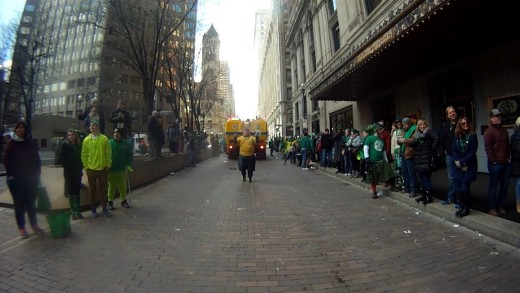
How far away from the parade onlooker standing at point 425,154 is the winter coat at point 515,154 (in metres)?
1.27

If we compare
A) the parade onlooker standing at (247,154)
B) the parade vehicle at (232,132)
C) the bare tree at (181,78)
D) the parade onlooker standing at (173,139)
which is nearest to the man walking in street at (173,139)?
the parade onlooker standing at (173,139)

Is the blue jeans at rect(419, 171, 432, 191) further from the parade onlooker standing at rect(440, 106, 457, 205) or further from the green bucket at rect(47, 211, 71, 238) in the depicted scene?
the green bucket at rect(47, 211, 71, 238)

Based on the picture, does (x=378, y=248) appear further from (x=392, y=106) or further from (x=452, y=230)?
(x=392, y=106)

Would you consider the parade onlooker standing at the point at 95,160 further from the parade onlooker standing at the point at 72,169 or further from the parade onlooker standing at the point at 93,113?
the parade onlooker standing at the point at 93,113

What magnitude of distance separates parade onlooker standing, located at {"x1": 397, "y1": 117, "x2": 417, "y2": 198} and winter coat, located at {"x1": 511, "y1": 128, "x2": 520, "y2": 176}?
5.57 ft

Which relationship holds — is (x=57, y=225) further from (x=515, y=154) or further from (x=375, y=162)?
(x=515, y=154)

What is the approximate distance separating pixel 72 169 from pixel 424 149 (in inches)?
271

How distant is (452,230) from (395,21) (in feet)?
18.5

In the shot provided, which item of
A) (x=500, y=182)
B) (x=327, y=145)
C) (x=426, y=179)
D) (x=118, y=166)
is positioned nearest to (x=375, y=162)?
(x=426, y=179)

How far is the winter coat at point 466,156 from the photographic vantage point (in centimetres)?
523

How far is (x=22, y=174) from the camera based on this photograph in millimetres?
4996

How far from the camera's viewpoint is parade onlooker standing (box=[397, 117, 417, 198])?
21.9ft

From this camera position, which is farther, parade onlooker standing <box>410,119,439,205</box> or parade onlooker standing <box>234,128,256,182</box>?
parade onlooker standing <box>234,128,256,182</box>

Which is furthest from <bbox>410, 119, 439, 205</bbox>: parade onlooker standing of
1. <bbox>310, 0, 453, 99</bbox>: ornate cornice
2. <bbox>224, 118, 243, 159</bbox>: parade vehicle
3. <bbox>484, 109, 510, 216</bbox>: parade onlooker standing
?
<bbox>224, 118, 243, 159</bbox>: parade vehicle
